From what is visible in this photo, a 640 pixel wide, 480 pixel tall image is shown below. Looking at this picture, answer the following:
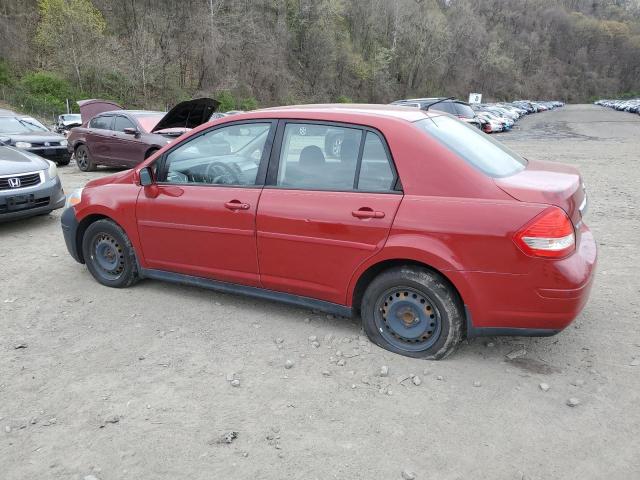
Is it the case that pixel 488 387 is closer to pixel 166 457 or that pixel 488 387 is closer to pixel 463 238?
pixel 463 238

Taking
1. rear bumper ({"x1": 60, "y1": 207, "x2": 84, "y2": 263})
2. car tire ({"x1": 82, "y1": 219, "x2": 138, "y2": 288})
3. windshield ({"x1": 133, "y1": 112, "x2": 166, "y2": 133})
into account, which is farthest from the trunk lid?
windshield ({"x1": 133, "y1": 112, "x2": 166, "y2": 133})

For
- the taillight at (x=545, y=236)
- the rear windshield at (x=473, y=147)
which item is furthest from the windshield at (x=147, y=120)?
the taillight at (x=545, y=236)

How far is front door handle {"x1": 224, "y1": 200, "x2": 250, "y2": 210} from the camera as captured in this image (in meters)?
3.74

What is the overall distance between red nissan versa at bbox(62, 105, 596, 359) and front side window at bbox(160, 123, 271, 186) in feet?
0.04

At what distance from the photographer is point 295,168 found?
12.1 ft

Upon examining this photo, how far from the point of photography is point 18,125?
1219cm

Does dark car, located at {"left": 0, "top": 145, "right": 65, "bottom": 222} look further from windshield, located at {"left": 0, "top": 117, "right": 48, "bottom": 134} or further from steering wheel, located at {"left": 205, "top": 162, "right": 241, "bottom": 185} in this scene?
windshield, located at {"left": 0, "top": 117, "right": 48, "bottom": 134}

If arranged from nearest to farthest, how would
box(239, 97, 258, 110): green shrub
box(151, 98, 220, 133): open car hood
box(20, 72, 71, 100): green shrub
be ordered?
box(151, 98, 220, 133): open car hood, box(20, 72, 71, 100): green shrub, box(239, 97, 258, 110): green shrub

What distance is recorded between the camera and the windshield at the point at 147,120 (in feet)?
36.8

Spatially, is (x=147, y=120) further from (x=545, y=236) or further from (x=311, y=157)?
(x=545, y=236)

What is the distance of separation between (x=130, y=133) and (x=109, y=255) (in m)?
7.20

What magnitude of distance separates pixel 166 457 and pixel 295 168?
2.07m

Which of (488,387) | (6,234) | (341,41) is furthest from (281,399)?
(341,41)

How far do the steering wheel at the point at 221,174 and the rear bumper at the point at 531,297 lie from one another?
1.86 meters
